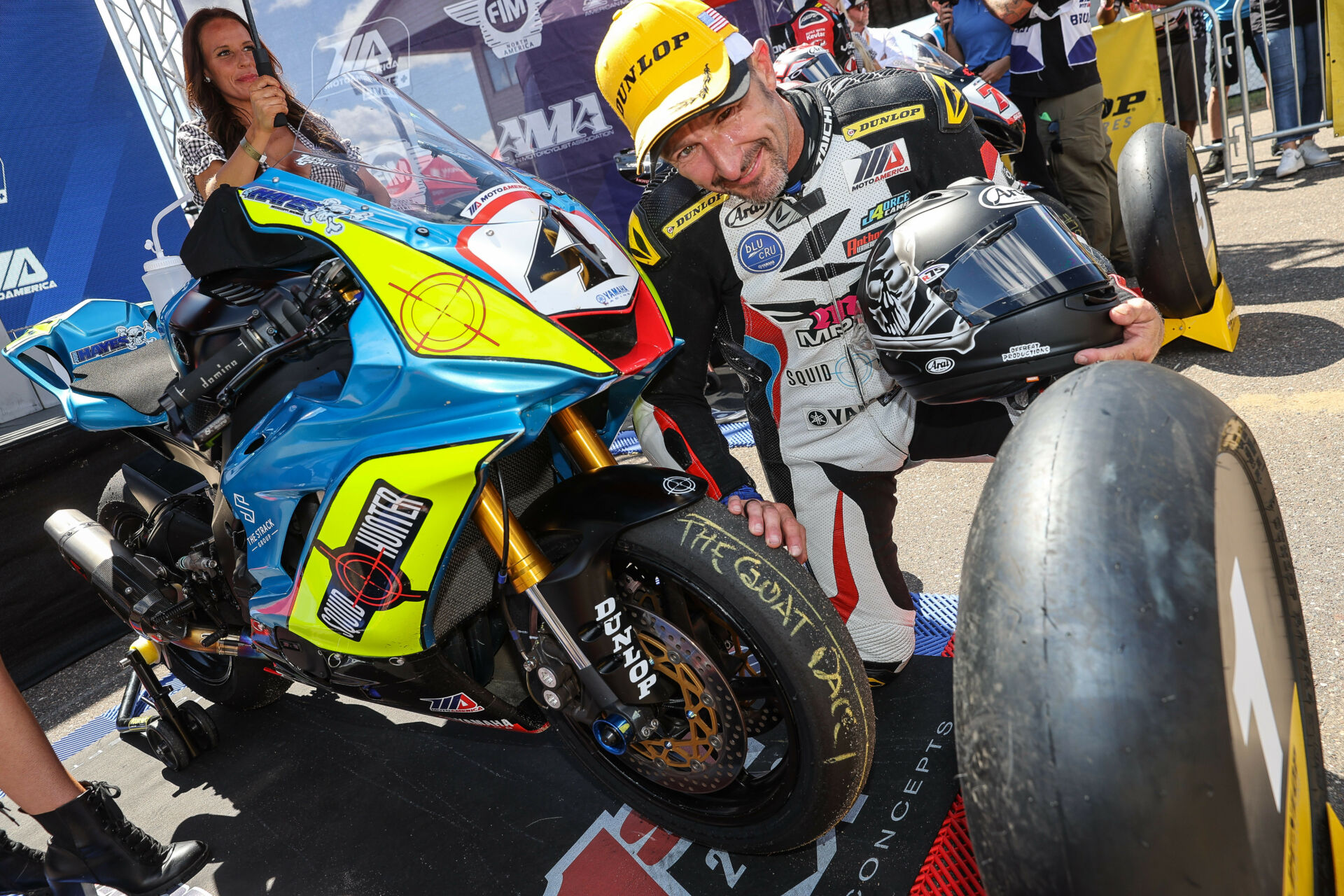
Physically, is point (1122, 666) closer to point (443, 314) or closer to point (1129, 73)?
point (443, 314)

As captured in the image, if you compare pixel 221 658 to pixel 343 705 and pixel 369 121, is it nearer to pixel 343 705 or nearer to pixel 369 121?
pixel 343 705

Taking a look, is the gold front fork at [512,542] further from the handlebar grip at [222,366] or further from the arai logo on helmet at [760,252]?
the arai logo on helmet at [760,252]

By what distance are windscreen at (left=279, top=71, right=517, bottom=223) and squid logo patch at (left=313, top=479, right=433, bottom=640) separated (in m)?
0.54

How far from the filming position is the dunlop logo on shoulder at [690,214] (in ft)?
7.00

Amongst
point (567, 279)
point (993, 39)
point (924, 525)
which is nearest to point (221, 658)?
point (567, 279)

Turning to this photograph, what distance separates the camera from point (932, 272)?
1.59 meters

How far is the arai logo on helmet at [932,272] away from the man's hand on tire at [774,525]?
54 centimetres

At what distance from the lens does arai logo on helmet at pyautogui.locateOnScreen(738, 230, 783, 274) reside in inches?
82.2

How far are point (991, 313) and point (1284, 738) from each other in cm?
84

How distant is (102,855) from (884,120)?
2.58 metres

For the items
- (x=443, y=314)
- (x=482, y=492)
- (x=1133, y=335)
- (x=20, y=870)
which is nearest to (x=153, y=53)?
(x=20, y=870)

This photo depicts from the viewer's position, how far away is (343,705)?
2.96 m

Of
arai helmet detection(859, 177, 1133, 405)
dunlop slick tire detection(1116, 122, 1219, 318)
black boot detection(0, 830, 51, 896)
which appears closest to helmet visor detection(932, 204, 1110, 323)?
arai helmet detection(859, 177, 1133, 405)

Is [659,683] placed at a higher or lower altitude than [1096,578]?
lower
